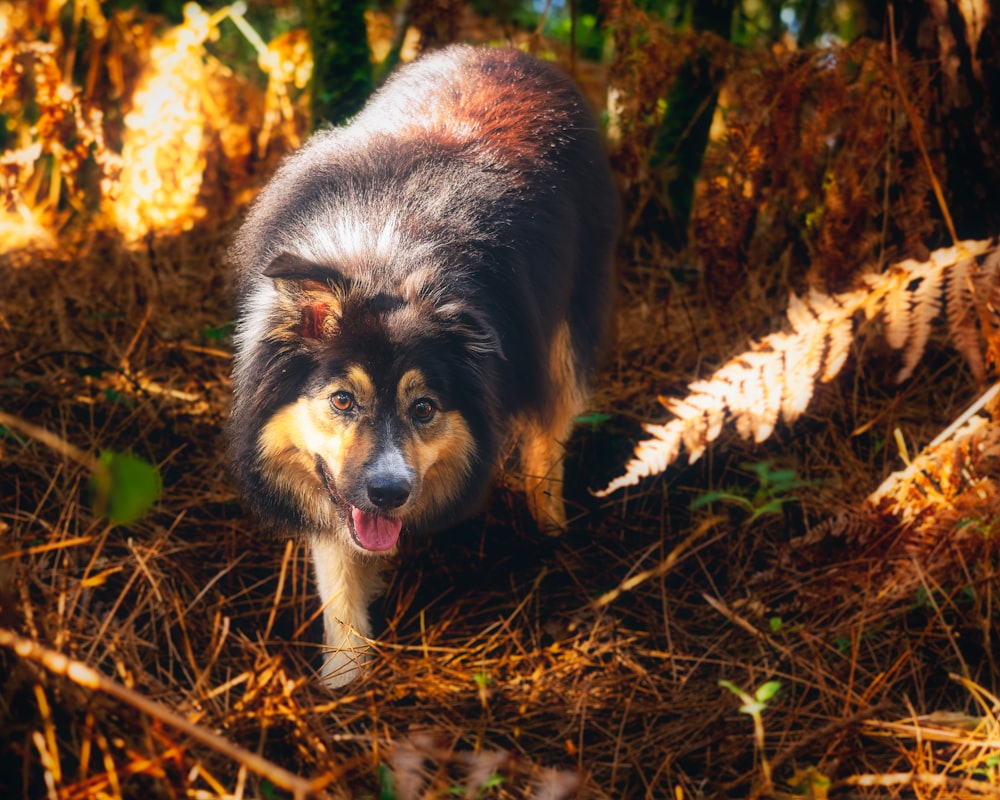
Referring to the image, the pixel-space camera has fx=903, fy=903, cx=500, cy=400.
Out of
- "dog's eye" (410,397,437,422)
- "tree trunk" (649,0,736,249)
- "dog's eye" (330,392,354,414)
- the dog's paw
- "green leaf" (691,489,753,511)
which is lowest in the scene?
the dog's paw

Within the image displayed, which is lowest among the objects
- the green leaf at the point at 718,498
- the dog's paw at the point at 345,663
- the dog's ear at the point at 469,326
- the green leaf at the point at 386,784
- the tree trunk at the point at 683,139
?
the dog's paw at the point at 345,663

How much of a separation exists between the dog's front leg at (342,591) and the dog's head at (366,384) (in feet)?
0.57

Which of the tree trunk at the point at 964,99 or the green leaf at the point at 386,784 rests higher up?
the tree trunk at the point at 964,99

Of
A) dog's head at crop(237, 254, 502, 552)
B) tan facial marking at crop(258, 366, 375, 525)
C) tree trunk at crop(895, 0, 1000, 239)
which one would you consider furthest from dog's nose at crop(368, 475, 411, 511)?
tree trunk at crop(895, 0, 1000, 239)

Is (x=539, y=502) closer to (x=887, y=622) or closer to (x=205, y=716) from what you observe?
(x=887, y=622)

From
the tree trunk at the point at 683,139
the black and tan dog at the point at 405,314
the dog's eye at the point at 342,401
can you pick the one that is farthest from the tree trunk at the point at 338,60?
the dog's eye at the point at 342,401

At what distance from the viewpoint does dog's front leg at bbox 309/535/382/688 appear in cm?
351

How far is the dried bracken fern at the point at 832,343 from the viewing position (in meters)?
2.96

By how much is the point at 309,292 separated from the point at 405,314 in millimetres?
342

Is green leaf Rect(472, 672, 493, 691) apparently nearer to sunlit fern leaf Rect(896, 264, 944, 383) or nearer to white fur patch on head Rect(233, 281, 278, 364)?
white fur patch on head Rect(233, 281, 278, 364)

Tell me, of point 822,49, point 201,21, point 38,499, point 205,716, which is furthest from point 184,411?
point 822,49

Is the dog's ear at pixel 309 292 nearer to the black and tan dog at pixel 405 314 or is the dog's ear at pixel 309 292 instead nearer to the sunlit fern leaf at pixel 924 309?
the black and tan dog at pixel 405 314

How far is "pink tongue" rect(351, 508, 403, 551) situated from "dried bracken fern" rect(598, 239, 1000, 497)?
2.95 feet

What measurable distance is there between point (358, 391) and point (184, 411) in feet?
4.94
